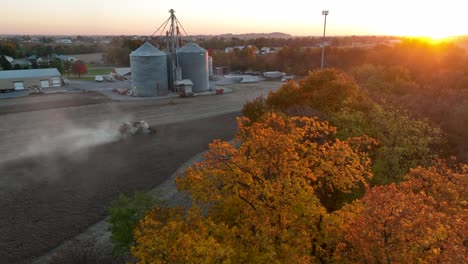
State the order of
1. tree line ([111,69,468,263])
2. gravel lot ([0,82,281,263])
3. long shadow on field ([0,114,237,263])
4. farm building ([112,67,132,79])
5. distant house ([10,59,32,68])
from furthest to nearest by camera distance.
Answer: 1. distant house ([10,59,32,68])
2. farm building ([112,67,132,79])
3. gravel lot ([0,82,281,263])
4. long shadow on field ([0,114,237,263])
5. tree line ([111,69,468,263])

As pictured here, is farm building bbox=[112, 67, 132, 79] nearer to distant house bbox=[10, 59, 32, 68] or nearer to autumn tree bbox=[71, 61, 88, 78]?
autumn tree bbox=[71, 61, 88, 78]

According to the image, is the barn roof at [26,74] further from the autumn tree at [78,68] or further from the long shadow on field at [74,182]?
the long shadow on field at [74,182]

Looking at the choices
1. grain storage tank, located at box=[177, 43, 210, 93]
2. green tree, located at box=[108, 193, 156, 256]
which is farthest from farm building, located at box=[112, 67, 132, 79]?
green tree, located at box=[108, 193, 156, 256]

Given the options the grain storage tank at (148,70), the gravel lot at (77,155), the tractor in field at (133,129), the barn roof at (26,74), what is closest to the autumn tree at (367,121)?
the gravel lot at (77,155)

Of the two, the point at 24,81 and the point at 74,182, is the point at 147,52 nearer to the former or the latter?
the point at 24,81

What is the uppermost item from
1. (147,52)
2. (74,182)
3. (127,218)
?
(147,52)

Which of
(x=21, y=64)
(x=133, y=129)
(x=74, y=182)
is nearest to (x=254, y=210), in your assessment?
(x=74, y=182)
